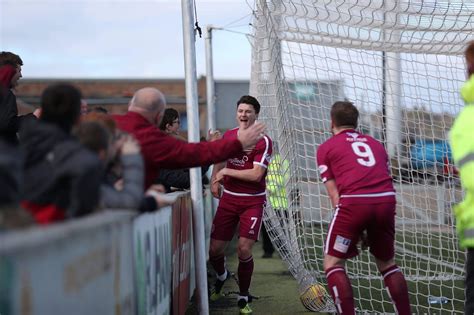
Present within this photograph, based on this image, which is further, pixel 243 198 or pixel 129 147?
pixel 243 198

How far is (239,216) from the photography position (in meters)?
9.02

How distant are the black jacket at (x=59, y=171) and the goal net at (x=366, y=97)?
16.3 feet

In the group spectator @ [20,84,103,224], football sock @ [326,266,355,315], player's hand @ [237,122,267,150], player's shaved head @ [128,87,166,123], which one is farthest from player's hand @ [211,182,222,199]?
spectator @ [20,84,103,224]

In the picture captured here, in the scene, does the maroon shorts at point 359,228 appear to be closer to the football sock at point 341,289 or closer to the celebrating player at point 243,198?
the football sock at point 341,289

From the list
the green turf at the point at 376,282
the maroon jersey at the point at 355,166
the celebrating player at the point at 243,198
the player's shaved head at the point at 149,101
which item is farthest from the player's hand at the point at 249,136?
the green turf at the point at 376,282

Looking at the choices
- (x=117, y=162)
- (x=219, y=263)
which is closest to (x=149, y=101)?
(x=117, y=162)

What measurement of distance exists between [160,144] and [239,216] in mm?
3093

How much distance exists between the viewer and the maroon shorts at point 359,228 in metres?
6.54

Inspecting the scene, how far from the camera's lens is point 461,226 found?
19.0ft

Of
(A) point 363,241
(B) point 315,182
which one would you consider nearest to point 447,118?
(B) point 315,182

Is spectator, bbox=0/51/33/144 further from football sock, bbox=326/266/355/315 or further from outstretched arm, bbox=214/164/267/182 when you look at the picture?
football sock, bbox=326/266/355/315

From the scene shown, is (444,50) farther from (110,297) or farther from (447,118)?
(110,297)

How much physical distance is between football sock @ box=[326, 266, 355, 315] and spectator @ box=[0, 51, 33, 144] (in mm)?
2547

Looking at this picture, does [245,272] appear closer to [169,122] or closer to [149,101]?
[169,122]
